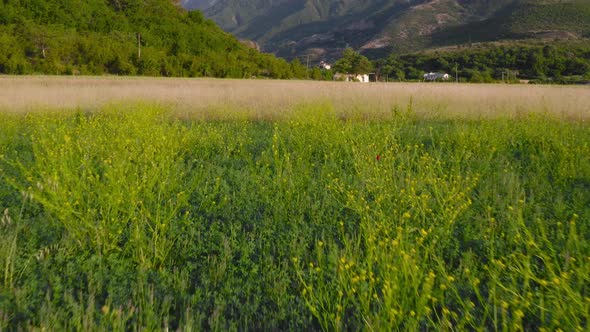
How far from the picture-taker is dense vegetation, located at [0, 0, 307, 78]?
30.8 meters

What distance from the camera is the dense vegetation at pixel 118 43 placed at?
1212 inches

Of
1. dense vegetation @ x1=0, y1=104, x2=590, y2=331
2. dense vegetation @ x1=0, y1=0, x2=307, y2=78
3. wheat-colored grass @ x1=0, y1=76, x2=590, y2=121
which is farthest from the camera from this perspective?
dense vegetation @ x1=0, y1=0, x2=307, y2=78

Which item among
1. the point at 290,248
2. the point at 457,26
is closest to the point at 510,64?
the point at 290,248

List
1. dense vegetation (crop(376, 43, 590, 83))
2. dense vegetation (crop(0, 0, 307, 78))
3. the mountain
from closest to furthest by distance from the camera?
1. dense vegetation (crop(0, 0, 307, 78))
2. dense vegetation (crop(376, 43, 590, 83))
3. the mountain

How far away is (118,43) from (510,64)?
44233 mm

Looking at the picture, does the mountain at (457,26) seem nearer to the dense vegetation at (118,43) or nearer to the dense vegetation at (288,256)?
the dense vegetation at (118,43)

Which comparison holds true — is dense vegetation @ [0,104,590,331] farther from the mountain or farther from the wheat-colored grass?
the mountain

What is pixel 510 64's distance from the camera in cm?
4381

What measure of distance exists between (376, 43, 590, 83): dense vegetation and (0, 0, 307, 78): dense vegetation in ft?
63.4

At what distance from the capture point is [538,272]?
2.19m

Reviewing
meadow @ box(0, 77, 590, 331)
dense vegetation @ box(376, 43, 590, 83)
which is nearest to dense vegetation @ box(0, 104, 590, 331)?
meadow @ box(0, 77, 590, 331)

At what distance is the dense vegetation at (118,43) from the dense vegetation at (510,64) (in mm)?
19315

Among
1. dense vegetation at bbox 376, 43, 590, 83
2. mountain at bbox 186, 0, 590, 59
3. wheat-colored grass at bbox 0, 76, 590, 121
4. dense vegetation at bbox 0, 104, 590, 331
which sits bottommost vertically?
dense vegetation at bbox 0, 104, 590, 331

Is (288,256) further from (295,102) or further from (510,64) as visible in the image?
(510,64)
